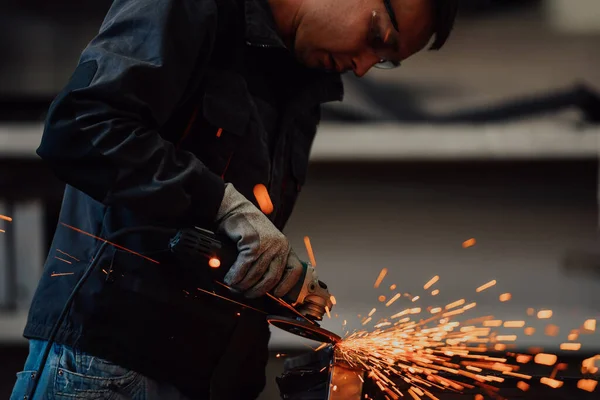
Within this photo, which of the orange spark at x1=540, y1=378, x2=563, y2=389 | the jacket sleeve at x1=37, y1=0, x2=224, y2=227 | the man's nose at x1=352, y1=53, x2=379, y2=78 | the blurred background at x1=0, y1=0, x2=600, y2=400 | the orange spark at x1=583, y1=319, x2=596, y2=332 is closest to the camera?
the jacket sleeve at x1=37, y1=0, x2=224, y2=227

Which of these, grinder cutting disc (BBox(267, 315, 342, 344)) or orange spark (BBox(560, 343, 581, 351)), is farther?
orange spark (BBox(560, 343, 581, 351))

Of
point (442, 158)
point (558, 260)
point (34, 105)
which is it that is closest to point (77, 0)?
point (34, 105)

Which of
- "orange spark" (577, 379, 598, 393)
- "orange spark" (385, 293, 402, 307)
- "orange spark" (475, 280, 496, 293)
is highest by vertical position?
"orange spark" (475, 280, 496, 293)

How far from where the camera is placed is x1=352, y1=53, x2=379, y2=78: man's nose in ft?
3.39

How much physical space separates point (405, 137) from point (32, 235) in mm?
891

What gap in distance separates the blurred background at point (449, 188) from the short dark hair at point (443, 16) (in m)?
0.71

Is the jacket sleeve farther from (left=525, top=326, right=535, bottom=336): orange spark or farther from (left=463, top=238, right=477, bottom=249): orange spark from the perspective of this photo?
(left=463, top=238, right=477, bottom=249): orange spark

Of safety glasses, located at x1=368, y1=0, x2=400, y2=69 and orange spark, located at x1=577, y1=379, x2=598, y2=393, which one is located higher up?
safety glasses, located at x1=368, y1=0, x2=400, y2=69

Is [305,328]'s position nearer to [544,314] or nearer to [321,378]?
[321,378]

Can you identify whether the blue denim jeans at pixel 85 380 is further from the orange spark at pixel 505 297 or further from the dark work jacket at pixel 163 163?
the orange spark at pixel 505 297

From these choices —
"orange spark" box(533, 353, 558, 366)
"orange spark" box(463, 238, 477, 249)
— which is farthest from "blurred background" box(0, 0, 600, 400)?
"orange spark" box(533, 353, 558, 366)

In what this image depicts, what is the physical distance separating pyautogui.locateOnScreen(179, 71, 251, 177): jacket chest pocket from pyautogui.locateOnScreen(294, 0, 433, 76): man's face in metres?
0.12

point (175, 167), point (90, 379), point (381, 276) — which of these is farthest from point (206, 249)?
point (381, 276)

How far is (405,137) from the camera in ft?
5.40
